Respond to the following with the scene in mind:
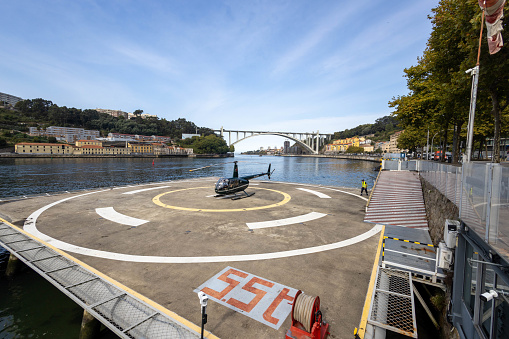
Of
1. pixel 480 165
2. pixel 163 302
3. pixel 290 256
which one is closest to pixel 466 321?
pixel 480 165

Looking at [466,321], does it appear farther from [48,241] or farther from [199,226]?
[48,241]

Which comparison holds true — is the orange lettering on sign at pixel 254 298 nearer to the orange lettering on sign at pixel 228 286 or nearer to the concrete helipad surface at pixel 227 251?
the concrete helipad surface at pixel 227 251

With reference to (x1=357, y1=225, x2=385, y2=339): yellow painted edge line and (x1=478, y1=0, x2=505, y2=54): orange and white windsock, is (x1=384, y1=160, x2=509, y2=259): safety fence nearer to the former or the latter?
(x1=357, y1=225, x2=385, y2=339): yellow painted edge line

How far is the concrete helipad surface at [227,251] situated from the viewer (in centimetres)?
727

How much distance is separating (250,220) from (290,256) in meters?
5.82

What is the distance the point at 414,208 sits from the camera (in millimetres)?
16750

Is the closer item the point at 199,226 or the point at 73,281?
the point at 73,281

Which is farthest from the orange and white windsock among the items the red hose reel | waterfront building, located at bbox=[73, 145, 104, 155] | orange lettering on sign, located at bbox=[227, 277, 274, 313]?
waterfront building, located at bbox=[73, 145, 104, 155]

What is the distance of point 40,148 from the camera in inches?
5064

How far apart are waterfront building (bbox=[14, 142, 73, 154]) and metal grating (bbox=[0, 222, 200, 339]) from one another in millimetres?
162317

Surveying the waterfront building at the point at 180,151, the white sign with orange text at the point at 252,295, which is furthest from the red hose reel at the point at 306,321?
the waterfront building at the point at 180,151

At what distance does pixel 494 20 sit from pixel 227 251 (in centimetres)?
1483

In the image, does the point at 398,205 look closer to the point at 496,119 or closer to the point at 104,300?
Result: the point at 496,119

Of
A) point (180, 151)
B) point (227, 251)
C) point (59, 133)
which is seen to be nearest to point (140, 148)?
point (180, 151)
